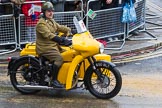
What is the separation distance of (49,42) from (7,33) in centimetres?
390

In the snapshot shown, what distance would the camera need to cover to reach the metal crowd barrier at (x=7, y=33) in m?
11.9

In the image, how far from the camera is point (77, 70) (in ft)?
27.5

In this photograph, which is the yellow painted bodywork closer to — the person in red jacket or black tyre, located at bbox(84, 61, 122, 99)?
black tyre, located at bbox(84, 61, 122, 99)

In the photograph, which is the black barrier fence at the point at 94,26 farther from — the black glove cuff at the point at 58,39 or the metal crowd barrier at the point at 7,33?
the black glove cuff at the point at 58,39

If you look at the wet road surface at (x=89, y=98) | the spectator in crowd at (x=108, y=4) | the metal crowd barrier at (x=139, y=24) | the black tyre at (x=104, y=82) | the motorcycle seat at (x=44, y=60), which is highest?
the spectator in crowd at (x=108, y=4)

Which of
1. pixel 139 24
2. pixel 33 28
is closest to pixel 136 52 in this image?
pixel 139 24

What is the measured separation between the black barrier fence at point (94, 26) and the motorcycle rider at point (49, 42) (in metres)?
3.67

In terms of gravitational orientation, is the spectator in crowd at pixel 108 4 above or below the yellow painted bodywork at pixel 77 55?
above

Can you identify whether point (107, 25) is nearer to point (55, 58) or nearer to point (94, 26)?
point (94, 26)

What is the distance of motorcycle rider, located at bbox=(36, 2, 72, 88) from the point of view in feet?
27.0

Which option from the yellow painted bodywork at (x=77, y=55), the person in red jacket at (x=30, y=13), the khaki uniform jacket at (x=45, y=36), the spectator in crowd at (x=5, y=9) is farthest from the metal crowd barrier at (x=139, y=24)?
the khaki uniform jacket at (x=45, y=36)

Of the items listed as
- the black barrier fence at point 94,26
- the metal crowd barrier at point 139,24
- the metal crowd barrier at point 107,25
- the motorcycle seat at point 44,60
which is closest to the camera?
the motorcycle seat at point 44,60

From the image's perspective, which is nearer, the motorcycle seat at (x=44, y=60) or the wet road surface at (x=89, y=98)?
the wet road surface at (x=89, y=98)

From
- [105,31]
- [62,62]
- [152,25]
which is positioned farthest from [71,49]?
[152,25]
